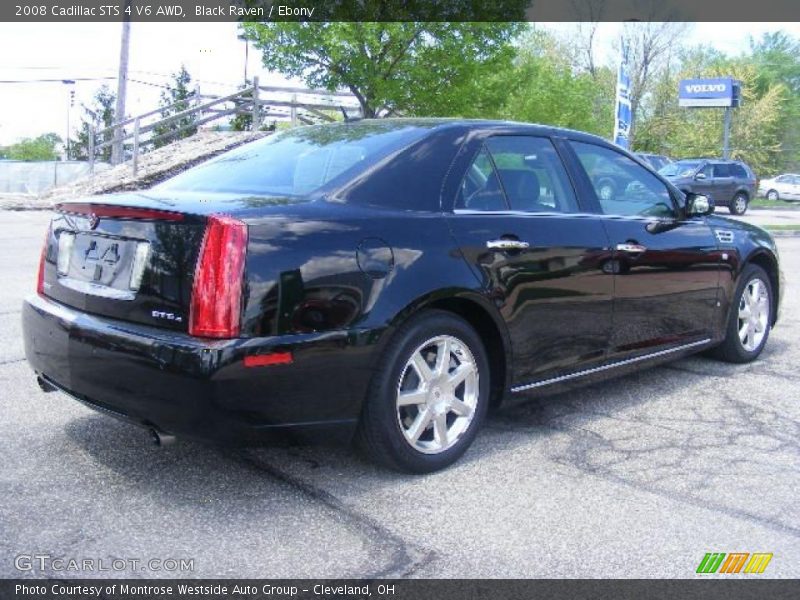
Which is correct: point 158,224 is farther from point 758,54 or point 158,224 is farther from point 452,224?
point 758,54

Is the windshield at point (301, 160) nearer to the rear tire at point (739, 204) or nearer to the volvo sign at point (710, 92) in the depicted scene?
the rear tire at point (739, 204)

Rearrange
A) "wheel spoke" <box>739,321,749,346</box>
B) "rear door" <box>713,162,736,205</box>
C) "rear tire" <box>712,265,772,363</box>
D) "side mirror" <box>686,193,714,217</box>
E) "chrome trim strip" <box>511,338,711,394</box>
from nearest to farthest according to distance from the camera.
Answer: "chrome trim strip" <box>511,338,711,394</box> < "side mirror" <box>686,193,714,217</box> < "rear tire" <box>712,265,772,363</box> < "wheel spoke" <box>739,321,749,346</box> < "rear door" <box>713,162,736,205</box>

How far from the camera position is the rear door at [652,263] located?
4.58m

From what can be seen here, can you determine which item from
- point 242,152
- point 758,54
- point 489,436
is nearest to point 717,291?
point 489,436

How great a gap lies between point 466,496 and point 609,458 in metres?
0.89

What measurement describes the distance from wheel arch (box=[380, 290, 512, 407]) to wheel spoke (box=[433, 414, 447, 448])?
425 millimetres

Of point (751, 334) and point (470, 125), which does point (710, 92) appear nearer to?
point (751, 334)

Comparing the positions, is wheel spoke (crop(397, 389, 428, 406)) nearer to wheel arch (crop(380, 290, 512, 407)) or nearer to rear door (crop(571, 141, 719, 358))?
wheel arch (crop(380, 290, 512, 407))

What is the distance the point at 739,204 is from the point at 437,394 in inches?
1095

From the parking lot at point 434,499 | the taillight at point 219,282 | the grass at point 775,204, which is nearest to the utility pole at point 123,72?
the parking lot at point 434,499

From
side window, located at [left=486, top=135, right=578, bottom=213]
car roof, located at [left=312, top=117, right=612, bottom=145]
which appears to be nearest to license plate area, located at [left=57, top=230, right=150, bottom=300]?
car roof, located at [left=312, top=117, right=612, bottom=145]

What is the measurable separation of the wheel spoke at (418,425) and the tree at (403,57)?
1530cm

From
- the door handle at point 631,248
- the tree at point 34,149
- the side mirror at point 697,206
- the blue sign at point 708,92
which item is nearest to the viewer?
the door handle at point 631,248

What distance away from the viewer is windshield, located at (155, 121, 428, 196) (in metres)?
3.75
